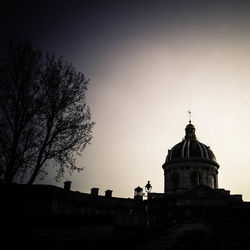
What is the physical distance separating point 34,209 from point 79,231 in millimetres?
20796

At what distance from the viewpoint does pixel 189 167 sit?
6419 cm

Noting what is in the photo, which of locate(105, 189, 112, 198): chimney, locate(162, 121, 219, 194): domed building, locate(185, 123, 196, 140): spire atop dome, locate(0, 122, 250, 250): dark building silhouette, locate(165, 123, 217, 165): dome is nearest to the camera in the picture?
locate(0, 122, 250, 250): dark building silhouette

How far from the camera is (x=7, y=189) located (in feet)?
52.7

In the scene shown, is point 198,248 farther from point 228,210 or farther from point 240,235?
point 228,210

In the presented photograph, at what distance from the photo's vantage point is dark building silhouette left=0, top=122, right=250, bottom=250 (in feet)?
48.9

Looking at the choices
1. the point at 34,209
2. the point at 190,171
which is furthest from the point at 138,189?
the point at 190,171

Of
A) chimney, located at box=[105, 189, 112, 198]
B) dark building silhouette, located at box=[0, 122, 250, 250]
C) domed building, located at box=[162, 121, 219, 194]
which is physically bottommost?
dark building silhouette, located at box=[0, 122, 250, 250]

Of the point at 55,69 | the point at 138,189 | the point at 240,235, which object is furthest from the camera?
the point at 138,189

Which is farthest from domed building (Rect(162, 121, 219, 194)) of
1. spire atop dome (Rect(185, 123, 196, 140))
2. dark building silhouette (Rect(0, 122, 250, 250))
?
spire atop dome (Rect(185, 123, 196, 140))

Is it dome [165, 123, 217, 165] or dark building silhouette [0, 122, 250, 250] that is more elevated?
dome [165, 123, 217, 165]

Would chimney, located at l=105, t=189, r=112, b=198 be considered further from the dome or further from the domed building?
the dome

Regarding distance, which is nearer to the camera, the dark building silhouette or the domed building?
the dark building silhouette

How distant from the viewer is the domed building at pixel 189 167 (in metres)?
63.8

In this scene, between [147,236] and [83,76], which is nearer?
[147,236]
